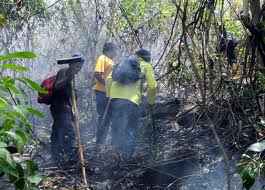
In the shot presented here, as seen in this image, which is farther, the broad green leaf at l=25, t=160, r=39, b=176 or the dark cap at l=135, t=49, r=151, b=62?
the dark cap at l=135, t=49, r=151, b=62

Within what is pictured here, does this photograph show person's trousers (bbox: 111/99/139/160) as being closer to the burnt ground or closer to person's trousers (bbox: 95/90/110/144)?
the burnt ground

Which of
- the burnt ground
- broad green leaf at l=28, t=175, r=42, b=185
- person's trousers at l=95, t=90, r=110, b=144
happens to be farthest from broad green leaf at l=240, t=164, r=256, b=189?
person's trousers at l=95, t=90, r=110, b=144

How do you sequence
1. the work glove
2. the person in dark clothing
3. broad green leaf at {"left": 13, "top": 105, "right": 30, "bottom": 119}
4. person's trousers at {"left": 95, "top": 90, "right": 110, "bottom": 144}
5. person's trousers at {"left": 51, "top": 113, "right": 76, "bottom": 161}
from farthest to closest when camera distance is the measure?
person's trousers at {"left": 95, "top": 90, "right": 110, "bottom": 144} < the work glove < person's trousers at {"left": 51, "top": 113, "right": 76, "bottom": 161} < the person in dark clothing < broad green leaf at {"left": 13, "top": 105, "right": 30, "bottom": 119}

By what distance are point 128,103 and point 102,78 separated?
3.09 ft

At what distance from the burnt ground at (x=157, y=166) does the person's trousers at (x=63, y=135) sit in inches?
9.8

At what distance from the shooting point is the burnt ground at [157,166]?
484 cm

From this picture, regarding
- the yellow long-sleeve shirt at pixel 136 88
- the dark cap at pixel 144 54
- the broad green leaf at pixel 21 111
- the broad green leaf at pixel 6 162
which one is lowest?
the broad green leaf at pixel 6 162

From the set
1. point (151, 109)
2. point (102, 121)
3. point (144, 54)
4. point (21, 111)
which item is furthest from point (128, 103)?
point (21, 111)

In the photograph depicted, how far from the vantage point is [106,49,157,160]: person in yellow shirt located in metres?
5.78

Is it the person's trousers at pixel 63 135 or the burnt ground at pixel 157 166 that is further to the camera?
the person's trousers at pixel 63 135

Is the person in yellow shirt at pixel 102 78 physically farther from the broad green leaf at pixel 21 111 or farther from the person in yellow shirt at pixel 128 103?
the broad green leaf at pixel 21 111

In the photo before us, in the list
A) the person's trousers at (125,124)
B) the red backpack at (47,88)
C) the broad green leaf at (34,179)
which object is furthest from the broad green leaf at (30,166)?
the person's trousers at (125,124)

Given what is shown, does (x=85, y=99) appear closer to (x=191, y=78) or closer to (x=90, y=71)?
(x=90, y=71)

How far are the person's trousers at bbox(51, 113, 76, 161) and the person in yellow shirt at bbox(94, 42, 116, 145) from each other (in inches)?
29.6
